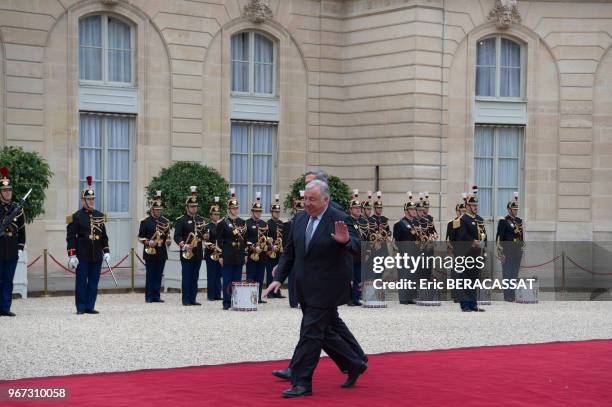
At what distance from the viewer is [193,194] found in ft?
70.4

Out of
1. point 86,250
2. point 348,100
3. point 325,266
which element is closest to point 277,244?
point 86,250

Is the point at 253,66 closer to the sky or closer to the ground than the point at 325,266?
closer to the sky

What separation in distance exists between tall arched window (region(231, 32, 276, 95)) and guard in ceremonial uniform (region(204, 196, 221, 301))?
7721 millimetres

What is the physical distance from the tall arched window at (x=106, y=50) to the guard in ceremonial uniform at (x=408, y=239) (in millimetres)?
7852

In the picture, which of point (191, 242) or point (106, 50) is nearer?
point (191, 242)

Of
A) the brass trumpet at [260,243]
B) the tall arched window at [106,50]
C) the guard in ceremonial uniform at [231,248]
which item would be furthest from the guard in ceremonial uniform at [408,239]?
the tall arched window at [106,50]

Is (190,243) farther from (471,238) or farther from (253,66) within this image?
(253,66)

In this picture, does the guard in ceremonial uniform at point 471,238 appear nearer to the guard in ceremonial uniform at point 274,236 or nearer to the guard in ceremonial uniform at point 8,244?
the guard in ceremonial uniform at point 274,236

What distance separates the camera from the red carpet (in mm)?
10281

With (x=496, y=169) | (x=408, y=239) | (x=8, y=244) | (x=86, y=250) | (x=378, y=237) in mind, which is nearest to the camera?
(x=8, y=244)

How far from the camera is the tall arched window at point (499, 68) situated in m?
29.2

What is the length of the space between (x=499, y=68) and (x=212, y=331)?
604 inches

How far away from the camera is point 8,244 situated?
17859 mm

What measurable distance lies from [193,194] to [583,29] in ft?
39.5
